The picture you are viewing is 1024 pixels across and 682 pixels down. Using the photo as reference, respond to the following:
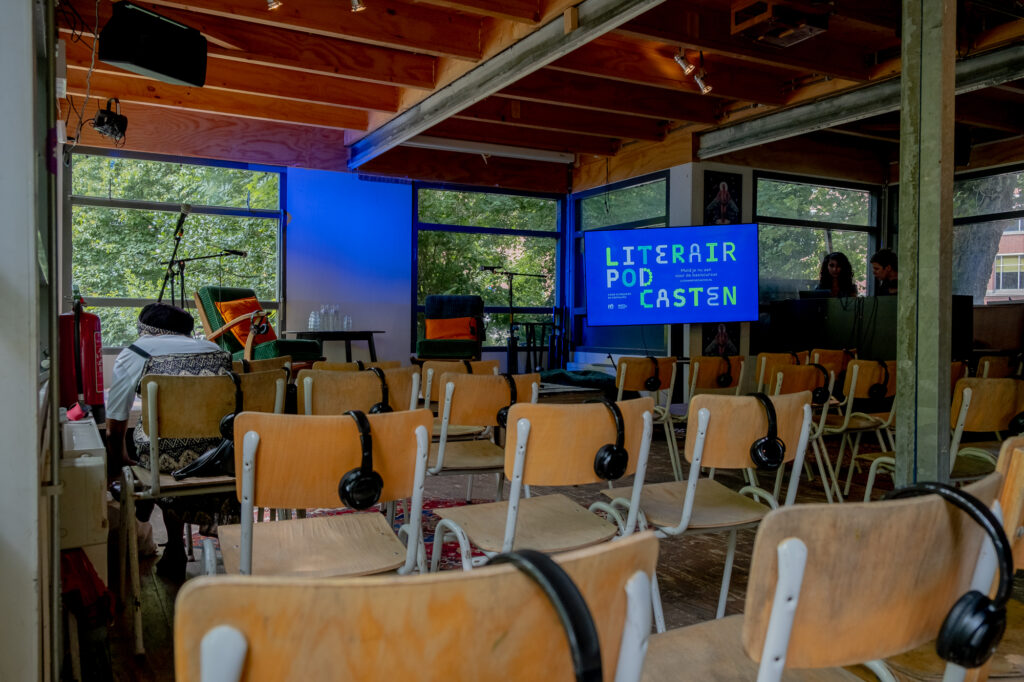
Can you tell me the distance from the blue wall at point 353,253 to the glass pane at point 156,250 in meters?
0.31

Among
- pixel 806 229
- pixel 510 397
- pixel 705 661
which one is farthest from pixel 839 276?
pixel 705 661

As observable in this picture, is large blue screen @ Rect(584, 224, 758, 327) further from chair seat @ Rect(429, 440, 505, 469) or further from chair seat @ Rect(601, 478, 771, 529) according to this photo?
chair seat @ Rect(601, 478, 771, 529)

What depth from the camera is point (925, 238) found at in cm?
242

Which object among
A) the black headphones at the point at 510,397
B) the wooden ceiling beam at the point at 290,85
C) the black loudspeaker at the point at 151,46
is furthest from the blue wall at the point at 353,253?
the black headphones at the point at 510,397

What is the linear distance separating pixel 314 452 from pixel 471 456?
4.83ft

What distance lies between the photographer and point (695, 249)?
288 inches

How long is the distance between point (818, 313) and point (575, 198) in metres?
3.77

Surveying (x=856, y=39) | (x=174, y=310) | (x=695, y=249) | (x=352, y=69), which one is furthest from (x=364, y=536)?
(x=695, y=249)

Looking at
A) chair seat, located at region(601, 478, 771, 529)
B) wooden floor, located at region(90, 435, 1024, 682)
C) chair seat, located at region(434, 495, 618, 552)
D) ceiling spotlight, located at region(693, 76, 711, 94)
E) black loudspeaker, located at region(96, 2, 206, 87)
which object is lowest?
wooden floor, located at region(90, 435, 1024, 682)

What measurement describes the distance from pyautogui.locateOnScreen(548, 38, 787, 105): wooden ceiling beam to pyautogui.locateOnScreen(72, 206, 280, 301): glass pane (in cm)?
428

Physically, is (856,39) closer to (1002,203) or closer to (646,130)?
(646,130)

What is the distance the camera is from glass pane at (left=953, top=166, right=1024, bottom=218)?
7.55 m

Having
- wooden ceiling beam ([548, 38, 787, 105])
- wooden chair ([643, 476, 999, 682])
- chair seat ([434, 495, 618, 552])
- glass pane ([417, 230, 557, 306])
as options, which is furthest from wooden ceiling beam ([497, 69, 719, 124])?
wooden chair ([643, 476, 999, 682])

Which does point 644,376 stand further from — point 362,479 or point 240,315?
point 240,315
